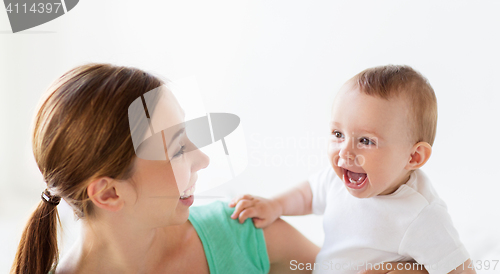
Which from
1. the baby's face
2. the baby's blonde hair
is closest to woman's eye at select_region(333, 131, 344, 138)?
the baby's face

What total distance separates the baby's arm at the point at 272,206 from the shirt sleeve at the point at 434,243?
30cm

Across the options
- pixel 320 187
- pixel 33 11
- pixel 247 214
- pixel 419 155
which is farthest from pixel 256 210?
pixel 33 11

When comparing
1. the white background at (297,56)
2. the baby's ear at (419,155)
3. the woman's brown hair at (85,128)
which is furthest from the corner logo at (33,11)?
the baby's ear at (419,155)

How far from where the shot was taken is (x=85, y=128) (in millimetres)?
715

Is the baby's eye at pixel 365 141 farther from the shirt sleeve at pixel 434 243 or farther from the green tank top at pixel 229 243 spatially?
the green tank top at pixel 229 243

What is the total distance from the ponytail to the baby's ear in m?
0.71

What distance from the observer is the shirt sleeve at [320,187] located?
1.05 metres

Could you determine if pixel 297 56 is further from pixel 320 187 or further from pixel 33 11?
pixel 33 11

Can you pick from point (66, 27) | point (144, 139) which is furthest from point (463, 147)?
point (66, 27)

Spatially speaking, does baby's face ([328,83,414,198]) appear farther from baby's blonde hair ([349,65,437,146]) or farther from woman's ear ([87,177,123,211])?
woman's ear ([87,177,123,211])

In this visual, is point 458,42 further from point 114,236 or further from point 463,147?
point 114,236

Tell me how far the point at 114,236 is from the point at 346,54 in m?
0.91

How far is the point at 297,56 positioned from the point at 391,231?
703mm

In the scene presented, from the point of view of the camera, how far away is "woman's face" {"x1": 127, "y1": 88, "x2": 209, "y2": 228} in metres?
0.77
